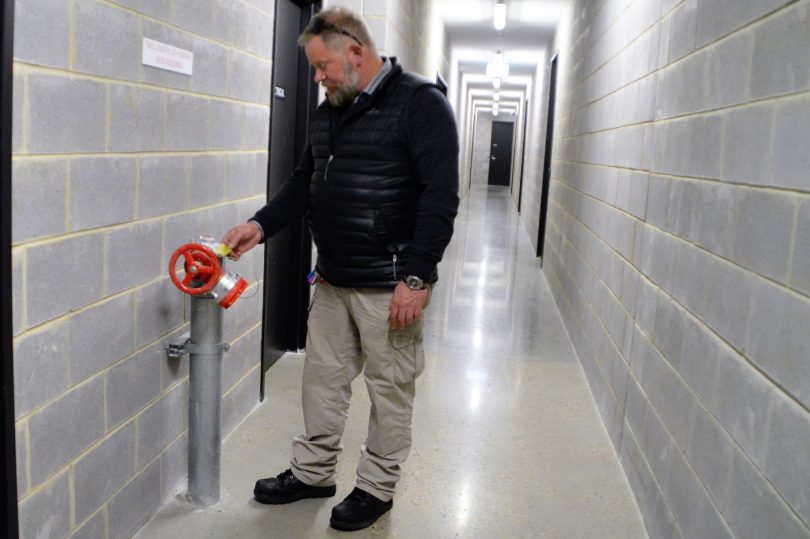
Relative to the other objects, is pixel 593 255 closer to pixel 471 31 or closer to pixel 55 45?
pixel 55 45

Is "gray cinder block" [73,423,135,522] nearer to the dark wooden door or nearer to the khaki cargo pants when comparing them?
the khaki cargo pants

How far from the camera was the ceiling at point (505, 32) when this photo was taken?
785 centimetres

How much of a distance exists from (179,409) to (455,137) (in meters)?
1.23

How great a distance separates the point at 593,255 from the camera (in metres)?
4.07

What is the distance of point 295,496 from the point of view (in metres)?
2.42

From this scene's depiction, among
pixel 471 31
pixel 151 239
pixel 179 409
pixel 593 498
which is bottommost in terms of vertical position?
pixel 593 498

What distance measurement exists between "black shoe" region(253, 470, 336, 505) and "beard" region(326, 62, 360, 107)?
1173 mm

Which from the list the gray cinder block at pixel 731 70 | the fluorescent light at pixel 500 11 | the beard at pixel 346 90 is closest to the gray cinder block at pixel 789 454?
the gray cinder block at pixel 731 70

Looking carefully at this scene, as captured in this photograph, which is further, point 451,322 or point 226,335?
point 451,322

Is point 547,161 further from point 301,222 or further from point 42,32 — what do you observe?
point 42,32

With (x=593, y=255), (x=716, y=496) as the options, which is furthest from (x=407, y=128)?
(x=593, y=255)

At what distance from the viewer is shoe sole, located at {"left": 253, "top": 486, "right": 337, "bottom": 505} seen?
7.87 ft

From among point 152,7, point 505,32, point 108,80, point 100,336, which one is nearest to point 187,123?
point 152,7

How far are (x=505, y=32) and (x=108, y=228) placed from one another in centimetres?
853
